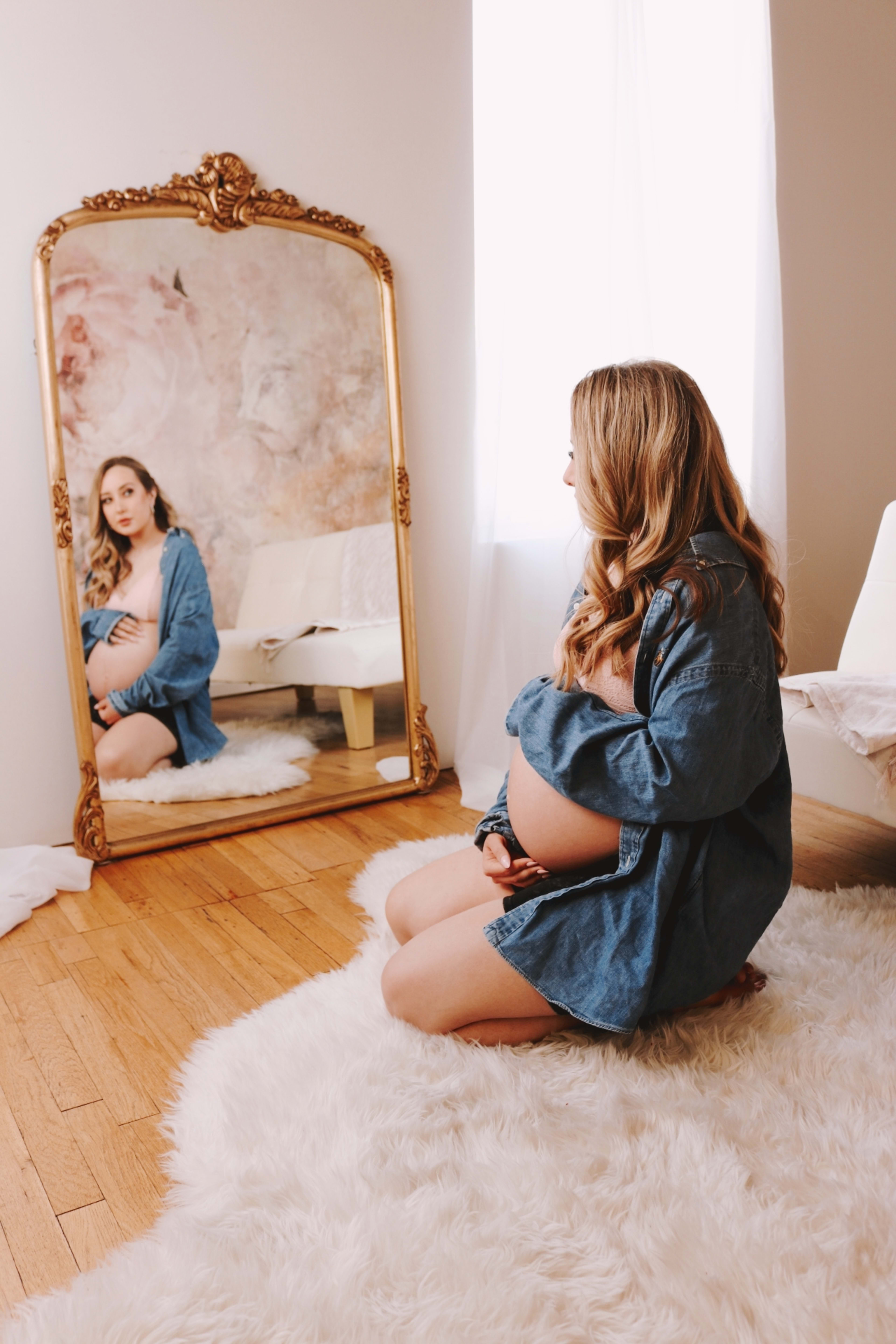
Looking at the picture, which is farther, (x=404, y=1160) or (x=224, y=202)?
(x=224, y=202)

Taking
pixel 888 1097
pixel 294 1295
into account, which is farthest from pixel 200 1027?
pixel 888 1097

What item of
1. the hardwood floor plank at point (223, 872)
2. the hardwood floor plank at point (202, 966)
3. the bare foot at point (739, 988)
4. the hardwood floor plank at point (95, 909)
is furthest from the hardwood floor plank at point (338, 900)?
the bare foot at point (739, 988)

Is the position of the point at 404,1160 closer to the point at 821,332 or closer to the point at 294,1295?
the point at 294,1295

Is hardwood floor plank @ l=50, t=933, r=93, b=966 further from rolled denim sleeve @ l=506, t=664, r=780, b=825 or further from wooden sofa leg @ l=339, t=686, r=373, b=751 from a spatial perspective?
rolled denim sleeve @ l=506, t=664, r=780, b=825

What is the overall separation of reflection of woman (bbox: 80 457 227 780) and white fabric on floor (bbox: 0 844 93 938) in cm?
24

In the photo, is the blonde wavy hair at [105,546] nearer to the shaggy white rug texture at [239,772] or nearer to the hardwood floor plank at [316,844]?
the shaggy white rug texture at [239,772]

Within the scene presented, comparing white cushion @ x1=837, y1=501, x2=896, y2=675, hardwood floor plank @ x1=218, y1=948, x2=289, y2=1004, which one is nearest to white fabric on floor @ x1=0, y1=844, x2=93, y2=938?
hardwood floor plank @ x1=218, y1=948, x2=289, y2=1004

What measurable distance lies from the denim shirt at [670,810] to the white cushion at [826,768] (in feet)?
2.10

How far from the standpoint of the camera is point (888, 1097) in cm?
137

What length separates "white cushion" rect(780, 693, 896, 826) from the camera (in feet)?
6.66

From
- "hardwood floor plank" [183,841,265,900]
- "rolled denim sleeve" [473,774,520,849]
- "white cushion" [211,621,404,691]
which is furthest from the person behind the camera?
"white cushion" [211,621,404,691]

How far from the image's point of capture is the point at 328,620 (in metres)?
2.74

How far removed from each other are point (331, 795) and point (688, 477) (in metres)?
1.69

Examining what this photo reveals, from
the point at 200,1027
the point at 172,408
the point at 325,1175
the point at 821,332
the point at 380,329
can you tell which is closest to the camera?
the point at 325,1175
